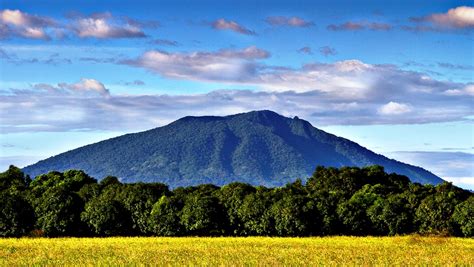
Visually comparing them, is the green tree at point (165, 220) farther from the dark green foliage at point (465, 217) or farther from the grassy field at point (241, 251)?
the dark green foliage at point (465, 217)

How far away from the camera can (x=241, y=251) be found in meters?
54.3

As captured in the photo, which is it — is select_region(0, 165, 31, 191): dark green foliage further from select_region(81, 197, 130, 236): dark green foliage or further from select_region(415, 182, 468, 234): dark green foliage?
select_region(415, 182, 468, 234): dark green foliage

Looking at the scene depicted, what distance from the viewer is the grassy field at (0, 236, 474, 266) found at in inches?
1843

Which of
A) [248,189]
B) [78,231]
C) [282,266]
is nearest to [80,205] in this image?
[78,231]

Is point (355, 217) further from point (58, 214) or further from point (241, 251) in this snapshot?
point (58, 214)

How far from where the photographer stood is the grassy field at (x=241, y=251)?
154 feet

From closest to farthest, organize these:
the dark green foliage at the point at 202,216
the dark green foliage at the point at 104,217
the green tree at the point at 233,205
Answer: the dark green foliage at the point at 202,216 → the dark green foliage at the point at 104,217 → the green tree at the point at 233,205

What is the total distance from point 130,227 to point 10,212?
1111 cm

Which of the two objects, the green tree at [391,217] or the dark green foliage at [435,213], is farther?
the green tree at [391,217]

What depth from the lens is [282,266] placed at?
142 ft

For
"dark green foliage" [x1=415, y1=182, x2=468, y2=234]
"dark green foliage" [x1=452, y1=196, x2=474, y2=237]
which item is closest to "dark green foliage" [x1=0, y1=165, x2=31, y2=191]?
"dark green foliage" [x1=415, y1=182, x2=468, y2=234]

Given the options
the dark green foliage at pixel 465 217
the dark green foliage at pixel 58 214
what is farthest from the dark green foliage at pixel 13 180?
the dark green foliage at pixel 465 217

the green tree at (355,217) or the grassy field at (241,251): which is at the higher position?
the green tree at (355,217)

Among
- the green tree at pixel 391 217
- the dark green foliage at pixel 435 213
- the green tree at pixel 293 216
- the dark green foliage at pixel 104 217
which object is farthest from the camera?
the green tree at pixel 391 217
